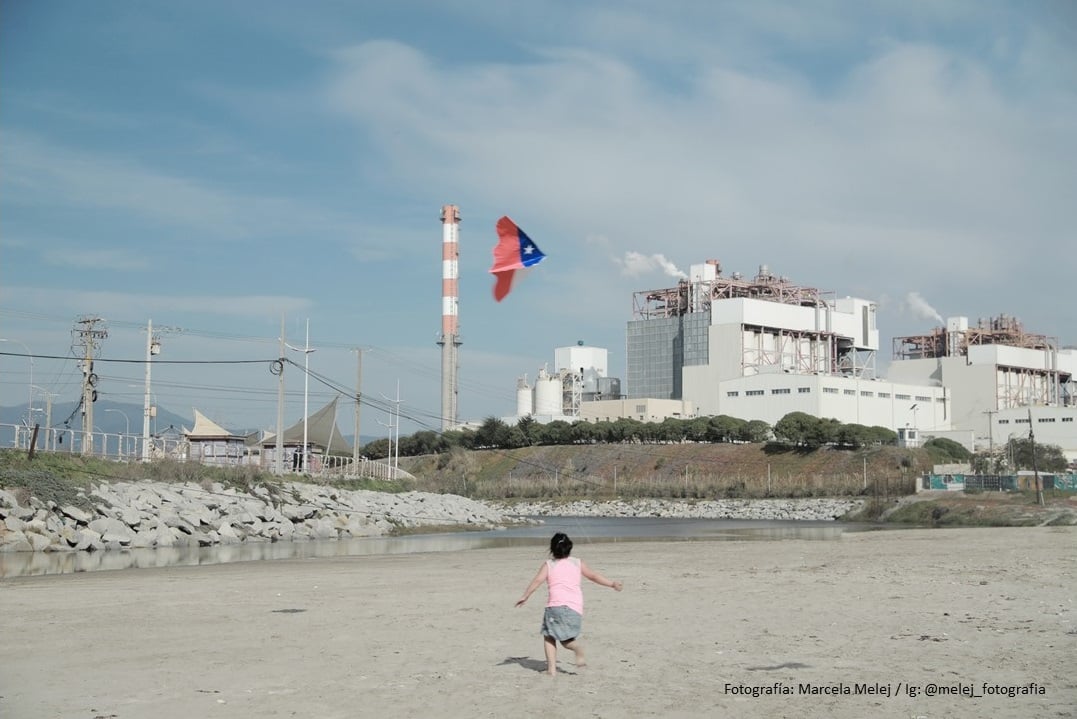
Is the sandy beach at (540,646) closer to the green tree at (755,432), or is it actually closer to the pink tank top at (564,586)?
the pink tank top at (564,586)

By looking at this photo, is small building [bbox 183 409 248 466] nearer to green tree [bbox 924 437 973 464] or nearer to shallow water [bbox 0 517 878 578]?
shallow water [bbox 0 517 878 578]

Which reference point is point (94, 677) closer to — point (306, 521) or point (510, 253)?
point (510, 253)

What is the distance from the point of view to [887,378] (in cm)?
13438

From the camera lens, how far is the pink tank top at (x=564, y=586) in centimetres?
1106

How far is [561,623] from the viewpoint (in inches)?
433

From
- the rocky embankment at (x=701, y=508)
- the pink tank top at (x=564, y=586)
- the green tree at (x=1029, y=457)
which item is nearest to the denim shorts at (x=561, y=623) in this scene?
the pink tank top at (x=564, y=586)

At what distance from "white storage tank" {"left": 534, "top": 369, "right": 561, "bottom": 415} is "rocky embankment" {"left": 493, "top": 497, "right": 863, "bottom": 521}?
4716cm

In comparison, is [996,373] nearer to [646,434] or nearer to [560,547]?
[646,434]

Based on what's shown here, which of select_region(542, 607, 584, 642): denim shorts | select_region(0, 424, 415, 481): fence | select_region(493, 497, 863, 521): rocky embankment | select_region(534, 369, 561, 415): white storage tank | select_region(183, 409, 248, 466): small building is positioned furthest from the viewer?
select_region(534, 369, 561, 415): white storage tank

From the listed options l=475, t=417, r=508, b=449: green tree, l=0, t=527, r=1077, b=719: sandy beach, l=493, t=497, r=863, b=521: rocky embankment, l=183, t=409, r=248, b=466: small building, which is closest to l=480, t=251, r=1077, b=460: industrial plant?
l=475, t=417, r=508, b=449: green tree

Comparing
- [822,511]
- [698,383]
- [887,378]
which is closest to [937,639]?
[822,511]

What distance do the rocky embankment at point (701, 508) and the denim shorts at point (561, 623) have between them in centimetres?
6019

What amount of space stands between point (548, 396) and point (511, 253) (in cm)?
12187

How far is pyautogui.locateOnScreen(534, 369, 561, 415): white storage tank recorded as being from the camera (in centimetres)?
13612
